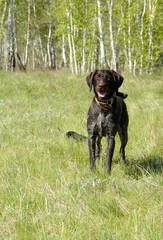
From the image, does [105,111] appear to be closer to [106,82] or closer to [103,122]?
[103,122]

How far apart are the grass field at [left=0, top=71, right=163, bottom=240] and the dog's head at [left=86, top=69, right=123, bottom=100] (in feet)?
3.36

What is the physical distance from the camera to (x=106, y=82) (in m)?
3.26

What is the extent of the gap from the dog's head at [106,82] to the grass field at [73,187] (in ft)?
3.36

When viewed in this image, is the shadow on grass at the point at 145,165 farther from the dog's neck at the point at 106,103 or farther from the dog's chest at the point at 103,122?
the dog's neck at the point at 106,103

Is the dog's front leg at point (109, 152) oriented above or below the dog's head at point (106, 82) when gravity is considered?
below

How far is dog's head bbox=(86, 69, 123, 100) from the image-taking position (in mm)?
3238

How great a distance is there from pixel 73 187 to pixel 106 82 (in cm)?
148

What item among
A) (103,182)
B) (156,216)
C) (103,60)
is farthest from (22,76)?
(156,216)

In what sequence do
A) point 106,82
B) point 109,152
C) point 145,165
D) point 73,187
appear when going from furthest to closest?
point 145,165 → point 109,152 → point 106,82 → point 73,187

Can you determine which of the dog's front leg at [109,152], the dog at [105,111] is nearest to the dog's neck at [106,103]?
the dog at [105,111]

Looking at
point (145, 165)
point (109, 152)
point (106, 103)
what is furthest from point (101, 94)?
point (145, 165)

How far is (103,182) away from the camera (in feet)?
9.38

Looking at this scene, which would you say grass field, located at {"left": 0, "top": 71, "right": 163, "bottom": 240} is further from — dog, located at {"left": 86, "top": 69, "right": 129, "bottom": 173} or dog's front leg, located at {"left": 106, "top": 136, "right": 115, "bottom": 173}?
dog, located at {"left": 86, "top": 69, "right": 129, "bottom": 173}

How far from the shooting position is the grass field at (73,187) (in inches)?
76.1
